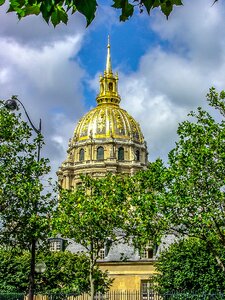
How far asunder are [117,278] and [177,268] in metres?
14.2

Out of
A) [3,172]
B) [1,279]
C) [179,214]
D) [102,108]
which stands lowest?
[1,279]

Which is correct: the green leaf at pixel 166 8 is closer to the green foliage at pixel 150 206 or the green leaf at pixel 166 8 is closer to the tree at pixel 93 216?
the green foliage at pixel 150 206

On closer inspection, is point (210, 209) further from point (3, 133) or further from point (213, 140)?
point (3, 133)

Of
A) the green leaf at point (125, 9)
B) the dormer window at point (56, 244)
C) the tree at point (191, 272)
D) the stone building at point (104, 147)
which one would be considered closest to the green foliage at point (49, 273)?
the tree at point (191, 272)

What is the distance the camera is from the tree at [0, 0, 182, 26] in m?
4.28

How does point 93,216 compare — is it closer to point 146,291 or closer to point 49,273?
point 49,273

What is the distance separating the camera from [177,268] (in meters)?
40.0

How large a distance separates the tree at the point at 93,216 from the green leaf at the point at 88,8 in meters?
25.0

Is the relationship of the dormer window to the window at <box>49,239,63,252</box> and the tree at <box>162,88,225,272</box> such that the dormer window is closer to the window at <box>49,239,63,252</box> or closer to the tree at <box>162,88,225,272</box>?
the window at <box>49,239,63,252</box>

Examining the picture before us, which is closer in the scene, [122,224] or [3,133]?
[3,133]

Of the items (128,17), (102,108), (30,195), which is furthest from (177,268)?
(102,108)

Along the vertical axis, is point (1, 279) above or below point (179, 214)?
below

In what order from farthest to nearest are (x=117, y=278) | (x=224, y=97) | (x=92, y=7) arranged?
(x=117, y=278), (x=224, y=97), (x=92, y=7)

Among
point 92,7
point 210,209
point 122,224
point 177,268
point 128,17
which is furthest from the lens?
point 177,268
